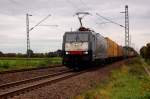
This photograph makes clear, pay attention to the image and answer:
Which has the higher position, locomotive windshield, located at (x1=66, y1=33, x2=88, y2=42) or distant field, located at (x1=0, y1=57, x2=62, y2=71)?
locomotive windshield, located at (x1=66, y1=33, x2=88, y2=42)

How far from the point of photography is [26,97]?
13867 millimetres

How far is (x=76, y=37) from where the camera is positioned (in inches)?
1216

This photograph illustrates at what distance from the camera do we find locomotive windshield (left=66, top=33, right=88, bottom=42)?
30.6 metres

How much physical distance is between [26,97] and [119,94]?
126 inches

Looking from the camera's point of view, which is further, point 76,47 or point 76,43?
point 76,43

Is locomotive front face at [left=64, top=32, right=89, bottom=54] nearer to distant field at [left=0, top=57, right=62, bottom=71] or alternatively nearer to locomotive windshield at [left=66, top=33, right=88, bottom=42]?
locomotive windshield at [left=66, top=33, right=88, bottom=42]

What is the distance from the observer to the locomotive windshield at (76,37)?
30.6 meters

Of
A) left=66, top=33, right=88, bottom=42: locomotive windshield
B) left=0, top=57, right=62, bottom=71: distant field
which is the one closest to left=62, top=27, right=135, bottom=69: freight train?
left=66, top=33, right=88, bottom=42: locomotive windshield

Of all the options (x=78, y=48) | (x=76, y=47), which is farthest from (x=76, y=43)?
(x=78, y=48)

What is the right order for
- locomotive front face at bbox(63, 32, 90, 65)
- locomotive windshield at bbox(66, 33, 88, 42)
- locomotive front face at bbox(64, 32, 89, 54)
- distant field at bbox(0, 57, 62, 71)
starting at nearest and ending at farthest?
locomotive front face at bbox(63, 32, 90, 65), locomotive front face at bbox(64, 32, 89, 54), locomotive windshield at bbox(66, 33, 88, 42), distant field at bbox(0, 57, 62, 71)

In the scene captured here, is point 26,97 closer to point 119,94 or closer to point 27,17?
point 119,94

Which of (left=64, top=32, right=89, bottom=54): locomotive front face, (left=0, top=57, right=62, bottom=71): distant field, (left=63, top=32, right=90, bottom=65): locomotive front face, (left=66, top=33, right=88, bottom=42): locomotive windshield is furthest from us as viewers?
(left=0, top=57, right=62, bottom=71): distant field

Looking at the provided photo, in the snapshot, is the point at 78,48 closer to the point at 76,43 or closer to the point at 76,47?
the point at 76,47

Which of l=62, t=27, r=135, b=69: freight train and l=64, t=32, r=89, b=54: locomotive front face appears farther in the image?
l=64, t=32, r=89, b=54: locomotive front face
